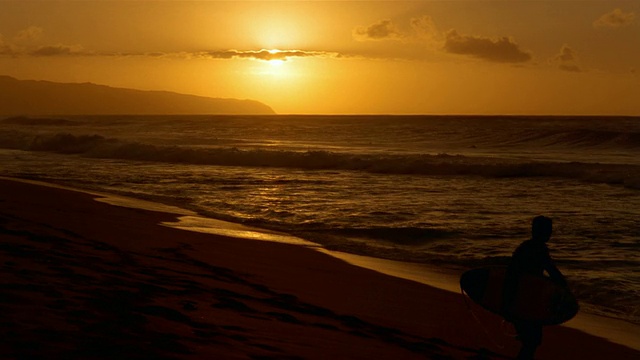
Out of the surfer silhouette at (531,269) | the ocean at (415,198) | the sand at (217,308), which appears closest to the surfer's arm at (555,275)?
the surfer silhouette at (531,269)

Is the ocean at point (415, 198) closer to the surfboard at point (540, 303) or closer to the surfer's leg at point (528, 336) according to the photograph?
the surfboard at point (540, 303)

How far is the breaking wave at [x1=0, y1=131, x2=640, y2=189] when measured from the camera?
101 feet

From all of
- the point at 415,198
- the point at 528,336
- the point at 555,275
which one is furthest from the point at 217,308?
the point at 415,198

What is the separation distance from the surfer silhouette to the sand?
61cm

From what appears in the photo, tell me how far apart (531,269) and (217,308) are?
9.99ft

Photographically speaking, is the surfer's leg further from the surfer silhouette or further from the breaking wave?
the breaking wave

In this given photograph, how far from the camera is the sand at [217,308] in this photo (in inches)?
235

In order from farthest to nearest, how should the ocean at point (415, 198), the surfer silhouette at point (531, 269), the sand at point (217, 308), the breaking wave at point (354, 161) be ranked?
1. the breaking wave at point (354, 161)
2. the ocean at point (415, 198)
3. the surfer silhouette at point (531, 269)
4. the sand at point (217, 308)

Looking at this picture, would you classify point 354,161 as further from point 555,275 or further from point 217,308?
point 555,275

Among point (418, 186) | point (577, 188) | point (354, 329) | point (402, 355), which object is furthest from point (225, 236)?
point (577, 188)

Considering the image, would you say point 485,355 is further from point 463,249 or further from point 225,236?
point 225,236

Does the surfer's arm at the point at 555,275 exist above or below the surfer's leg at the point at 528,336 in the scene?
above

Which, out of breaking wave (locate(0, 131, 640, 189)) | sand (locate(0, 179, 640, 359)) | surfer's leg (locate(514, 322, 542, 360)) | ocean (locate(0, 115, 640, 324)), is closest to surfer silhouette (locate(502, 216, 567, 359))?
surfer's leg (locate(514, 322, 542, 360))

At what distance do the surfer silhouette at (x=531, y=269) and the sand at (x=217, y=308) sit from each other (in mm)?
607
